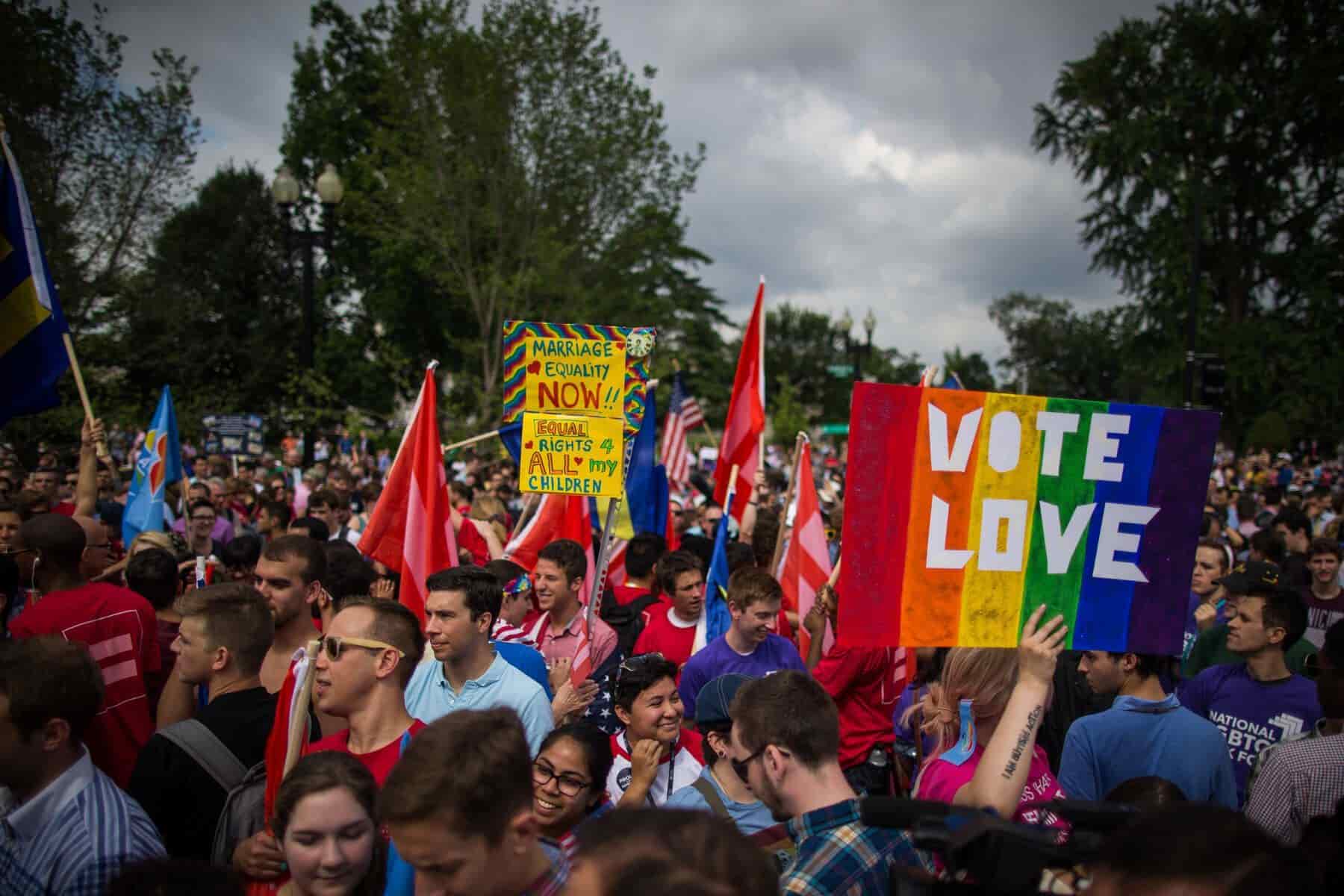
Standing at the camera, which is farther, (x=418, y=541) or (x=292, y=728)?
(x=418, y=541)

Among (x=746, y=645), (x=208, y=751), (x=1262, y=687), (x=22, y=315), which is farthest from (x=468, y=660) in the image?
(x=1262, y=687)

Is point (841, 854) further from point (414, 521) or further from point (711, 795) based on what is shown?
point (414, 521)

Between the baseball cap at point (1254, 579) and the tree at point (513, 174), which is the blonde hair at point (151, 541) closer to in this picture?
the baseball cap at point (1254, 579)

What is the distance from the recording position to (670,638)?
6500mm

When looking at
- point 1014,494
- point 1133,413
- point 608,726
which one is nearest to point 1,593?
point 608,726

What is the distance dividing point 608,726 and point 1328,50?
138ft

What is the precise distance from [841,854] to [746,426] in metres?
7.54


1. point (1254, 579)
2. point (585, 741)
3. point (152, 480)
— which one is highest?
point (1254, 579)

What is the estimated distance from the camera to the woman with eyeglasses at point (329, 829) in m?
2.78

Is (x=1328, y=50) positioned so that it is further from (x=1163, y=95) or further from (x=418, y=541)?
→ (x=418, y=541)

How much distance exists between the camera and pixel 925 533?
3521 millimetres

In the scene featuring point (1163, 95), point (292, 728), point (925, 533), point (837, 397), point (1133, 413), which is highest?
point (1163, 95)

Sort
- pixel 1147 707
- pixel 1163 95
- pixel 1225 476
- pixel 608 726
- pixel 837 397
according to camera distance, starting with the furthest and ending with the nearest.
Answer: pixel 837 397 < pixel 1163 95 < pixel 1225 476 < pixel 608 726 < pixel 1147 707

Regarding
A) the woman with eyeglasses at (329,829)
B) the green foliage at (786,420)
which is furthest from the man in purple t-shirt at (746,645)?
the green foliage at (786,420)
